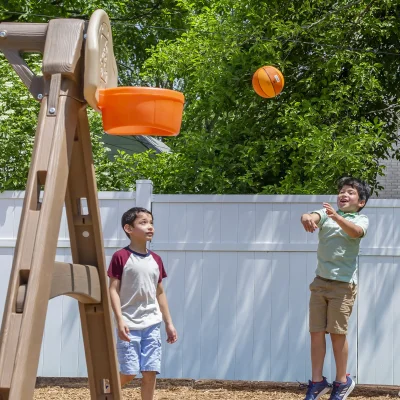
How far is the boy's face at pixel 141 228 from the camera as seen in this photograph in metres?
4.71

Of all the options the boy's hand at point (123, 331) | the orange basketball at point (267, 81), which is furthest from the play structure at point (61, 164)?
the orange basketball at point (267, 81)

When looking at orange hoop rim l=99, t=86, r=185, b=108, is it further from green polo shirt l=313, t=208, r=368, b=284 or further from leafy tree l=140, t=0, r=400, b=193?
leafy tree l=140, t=0, r=400, b=193

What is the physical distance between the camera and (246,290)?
618 cm

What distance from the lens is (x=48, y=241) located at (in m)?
2.54

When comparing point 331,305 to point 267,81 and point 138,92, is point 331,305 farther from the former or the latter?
point 138,92

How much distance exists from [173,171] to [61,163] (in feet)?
15.1

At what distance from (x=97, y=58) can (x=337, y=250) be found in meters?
2.74

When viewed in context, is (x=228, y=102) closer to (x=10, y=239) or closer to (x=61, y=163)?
(x=10, y=239)

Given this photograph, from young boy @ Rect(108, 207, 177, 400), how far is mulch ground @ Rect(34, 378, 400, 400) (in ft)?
4.29

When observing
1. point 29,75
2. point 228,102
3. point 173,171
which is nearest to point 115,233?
point 173,171

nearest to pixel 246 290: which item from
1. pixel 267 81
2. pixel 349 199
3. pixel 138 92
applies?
pixel 349 199

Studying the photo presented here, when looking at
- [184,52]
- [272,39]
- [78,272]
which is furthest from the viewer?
[184,52]

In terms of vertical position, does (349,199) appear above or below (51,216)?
above

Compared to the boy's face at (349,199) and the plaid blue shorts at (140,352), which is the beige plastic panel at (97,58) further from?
the boy's face at (349,199)
